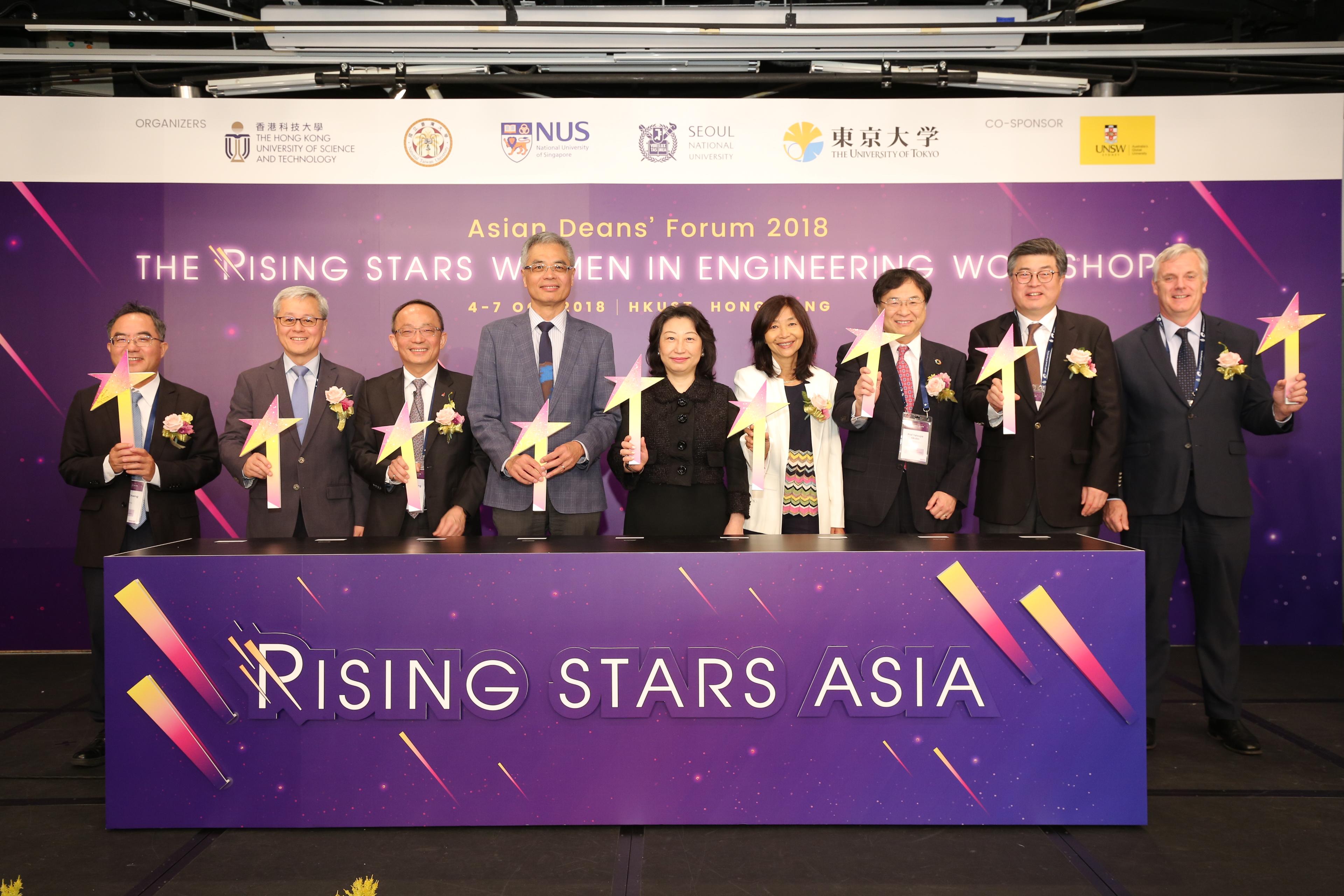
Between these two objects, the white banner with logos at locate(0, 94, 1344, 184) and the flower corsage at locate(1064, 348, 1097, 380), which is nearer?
the flower corsage at locate(1064, 348, 1097, 380)

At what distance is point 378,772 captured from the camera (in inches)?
97.9

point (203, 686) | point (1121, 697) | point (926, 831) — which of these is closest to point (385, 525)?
Answer: point (203, 686)

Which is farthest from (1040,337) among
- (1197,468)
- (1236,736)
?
(1236,736)

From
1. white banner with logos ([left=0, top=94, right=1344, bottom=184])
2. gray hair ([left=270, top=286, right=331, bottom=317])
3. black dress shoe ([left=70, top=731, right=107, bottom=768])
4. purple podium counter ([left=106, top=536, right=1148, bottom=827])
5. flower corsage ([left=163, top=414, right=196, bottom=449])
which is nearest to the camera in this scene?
purple podium counter ([left=106, top=536, right=1148, bottom=827])

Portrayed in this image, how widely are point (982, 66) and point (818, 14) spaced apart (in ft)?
6.96

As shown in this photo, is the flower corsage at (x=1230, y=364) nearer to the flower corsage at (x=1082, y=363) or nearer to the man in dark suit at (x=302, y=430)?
the flower corsage at (x=1082, y=363)

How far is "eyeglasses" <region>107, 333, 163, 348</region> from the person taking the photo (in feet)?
11.1

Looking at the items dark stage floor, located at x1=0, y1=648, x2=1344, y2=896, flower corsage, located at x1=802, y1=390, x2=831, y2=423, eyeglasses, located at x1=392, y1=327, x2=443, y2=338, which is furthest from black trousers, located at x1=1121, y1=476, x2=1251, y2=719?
eyeglasses, located at x1=392, y1=327, x2=443, y2=338

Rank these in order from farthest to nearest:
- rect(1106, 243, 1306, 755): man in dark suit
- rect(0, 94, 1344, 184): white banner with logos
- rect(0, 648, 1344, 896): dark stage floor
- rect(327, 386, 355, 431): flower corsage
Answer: rect(0, 94, 1344, 184): white banner with logos
rect(327, 386, 355, 431): flower corsage
rect(1106, 243, 1306, 755): man in dark suit
rect(0, 648, 1344, 896): dark stage floor

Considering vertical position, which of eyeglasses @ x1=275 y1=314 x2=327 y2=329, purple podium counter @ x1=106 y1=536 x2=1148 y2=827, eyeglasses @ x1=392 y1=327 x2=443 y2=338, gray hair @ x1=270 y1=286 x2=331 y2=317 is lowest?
purple podium counter @ x1=106 y1=536 x2=1148 y2=827

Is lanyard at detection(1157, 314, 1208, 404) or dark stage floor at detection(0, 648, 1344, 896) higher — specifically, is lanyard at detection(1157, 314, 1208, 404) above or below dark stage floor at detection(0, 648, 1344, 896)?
above

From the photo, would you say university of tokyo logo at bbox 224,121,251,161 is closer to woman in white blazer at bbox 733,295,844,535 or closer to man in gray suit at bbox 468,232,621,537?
man in gray suit at bbox 468,232,621,537

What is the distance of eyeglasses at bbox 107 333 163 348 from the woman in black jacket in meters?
1.87

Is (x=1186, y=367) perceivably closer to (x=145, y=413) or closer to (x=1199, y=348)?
(x=1199, y=348)
